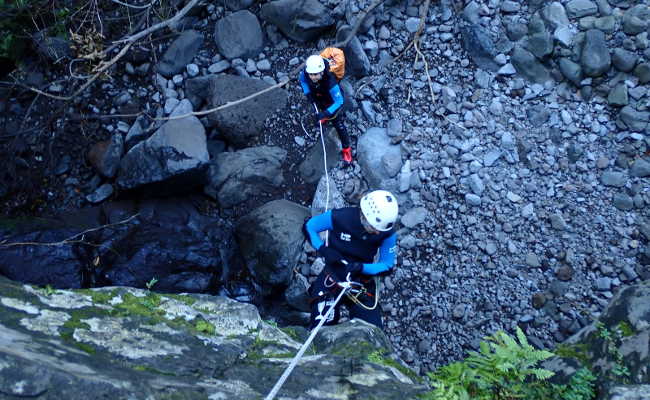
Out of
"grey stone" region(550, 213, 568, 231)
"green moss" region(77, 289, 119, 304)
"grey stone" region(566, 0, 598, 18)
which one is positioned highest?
"green moss" region(77, 289, 119, 304)

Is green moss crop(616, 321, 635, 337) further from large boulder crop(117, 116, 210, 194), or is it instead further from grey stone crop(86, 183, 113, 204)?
grey stone crop(86, 183, 113, 204)

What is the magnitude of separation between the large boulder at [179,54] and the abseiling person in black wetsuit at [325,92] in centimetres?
229

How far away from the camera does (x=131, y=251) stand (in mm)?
7133

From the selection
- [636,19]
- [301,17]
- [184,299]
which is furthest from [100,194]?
[636,19]

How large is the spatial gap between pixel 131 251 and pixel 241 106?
8.32ft

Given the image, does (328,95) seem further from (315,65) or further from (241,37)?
(241,37)

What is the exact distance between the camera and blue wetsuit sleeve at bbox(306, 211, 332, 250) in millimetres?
5113

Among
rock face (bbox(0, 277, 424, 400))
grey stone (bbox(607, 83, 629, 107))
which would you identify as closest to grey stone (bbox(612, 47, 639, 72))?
grey stone (bbox(607, 83, 629, 107))

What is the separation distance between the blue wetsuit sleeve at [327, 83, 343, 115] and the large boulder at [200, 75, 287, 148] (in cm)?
127

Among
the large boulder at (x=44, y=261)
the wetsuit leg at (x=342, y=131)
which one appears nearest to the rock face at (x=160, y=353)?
the large boulder at (x=44, y=261)

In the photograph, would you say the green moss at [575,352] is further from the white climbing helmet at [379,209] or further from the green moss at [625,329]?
the white climbing helmet at [379,209]

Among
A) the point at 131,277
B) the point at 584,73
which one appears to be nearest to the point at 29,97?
the point at 131,277

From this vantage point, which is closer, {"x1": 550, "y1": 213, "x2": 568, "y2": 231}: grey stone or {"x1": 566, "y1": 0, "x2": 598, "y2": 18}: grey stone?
{"x1": 550, "y1": 213, "x2": 568, "y2": 231}: grey stone

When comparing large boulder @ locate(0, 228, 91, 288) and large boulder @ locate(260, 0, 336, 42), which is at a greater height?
large boulder @ locate(260, 0, 336, 42)
